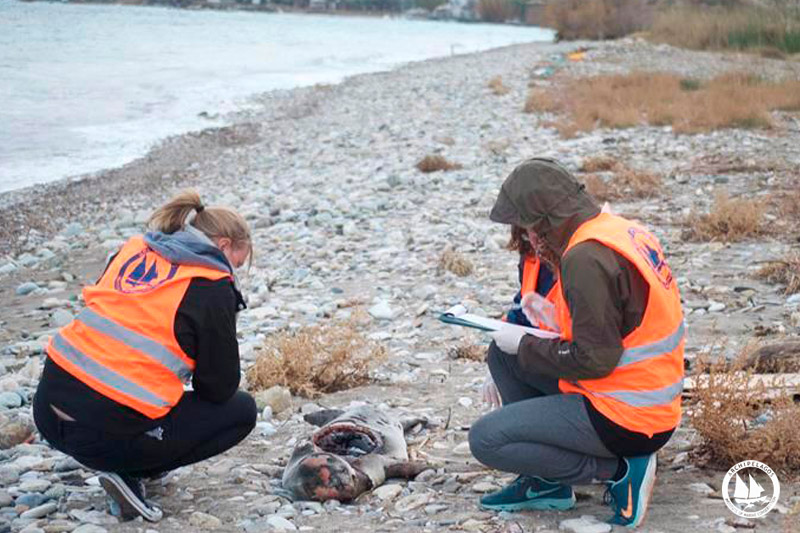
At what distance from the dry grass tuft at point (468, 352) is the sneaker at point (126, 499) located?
2.66 metres

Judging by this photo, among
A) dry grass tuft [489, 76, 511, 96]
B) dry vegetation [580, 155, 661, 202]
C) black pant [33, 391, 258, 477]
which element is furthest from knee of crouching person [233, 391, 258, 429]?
dry grass tuft [489, 76, 511, 96]

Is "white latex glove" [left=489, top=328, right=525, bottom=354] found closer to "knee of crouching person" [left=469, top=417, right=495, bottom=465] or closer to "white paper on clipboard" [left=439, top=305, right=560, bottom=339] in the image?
"white paper on clipboard" [left=439, top=305, right=560, bottom=339]

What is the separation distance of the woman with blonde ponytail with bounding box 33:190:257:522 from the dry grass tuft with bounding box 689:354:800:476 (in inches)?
79.3

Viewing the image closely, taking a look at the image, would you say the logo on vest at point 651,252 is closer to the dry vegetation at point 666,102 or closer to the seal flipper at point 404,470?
the seal flipper at point 404,470

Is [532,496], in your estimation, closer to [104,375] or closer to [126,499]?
[126,499]

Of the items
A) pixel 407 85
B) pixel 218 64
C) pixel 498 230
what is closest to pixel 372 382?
pixel 498 230

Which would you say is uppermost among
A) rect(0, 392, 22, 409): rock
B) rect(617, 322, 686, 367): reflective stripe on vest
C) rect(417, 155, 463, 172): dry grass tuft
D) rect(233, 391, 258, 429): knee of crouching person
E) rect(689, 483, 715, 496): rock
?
rect(617, 322, 686, 367): reflective stripe on vest

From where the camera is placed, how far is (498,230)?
973 centimetres

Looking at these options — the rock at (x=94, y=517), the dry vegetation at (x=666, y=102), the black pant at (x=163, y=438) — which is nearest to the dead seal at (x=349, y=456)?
the black pant at (x=163, y=438)

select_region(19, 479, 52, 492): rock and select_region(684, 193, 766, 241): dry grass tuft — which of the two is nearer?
select_region(19, 479, 52, 492): rock

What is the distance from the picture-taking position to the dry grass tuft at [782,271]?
716cm

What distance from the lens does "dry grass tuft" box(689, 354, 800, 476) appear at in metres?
4.04

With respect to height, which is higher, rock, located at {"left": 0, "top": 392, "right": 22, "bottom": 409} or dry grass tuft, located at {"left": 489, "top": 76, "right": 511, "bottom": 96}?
dry grass tuft, located at {"left": 489, "top": 76, "right": 511, "bottom": 96}

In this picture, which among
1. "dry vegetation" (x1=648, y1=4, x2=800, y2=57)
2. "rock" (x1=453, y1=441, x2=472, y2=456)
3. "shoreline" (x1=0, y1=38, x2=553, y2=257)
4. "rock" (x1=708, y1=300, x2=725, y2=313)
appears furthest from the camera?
"dry vegetation" (x1=648, y1=4, x2=800, y2=57)
